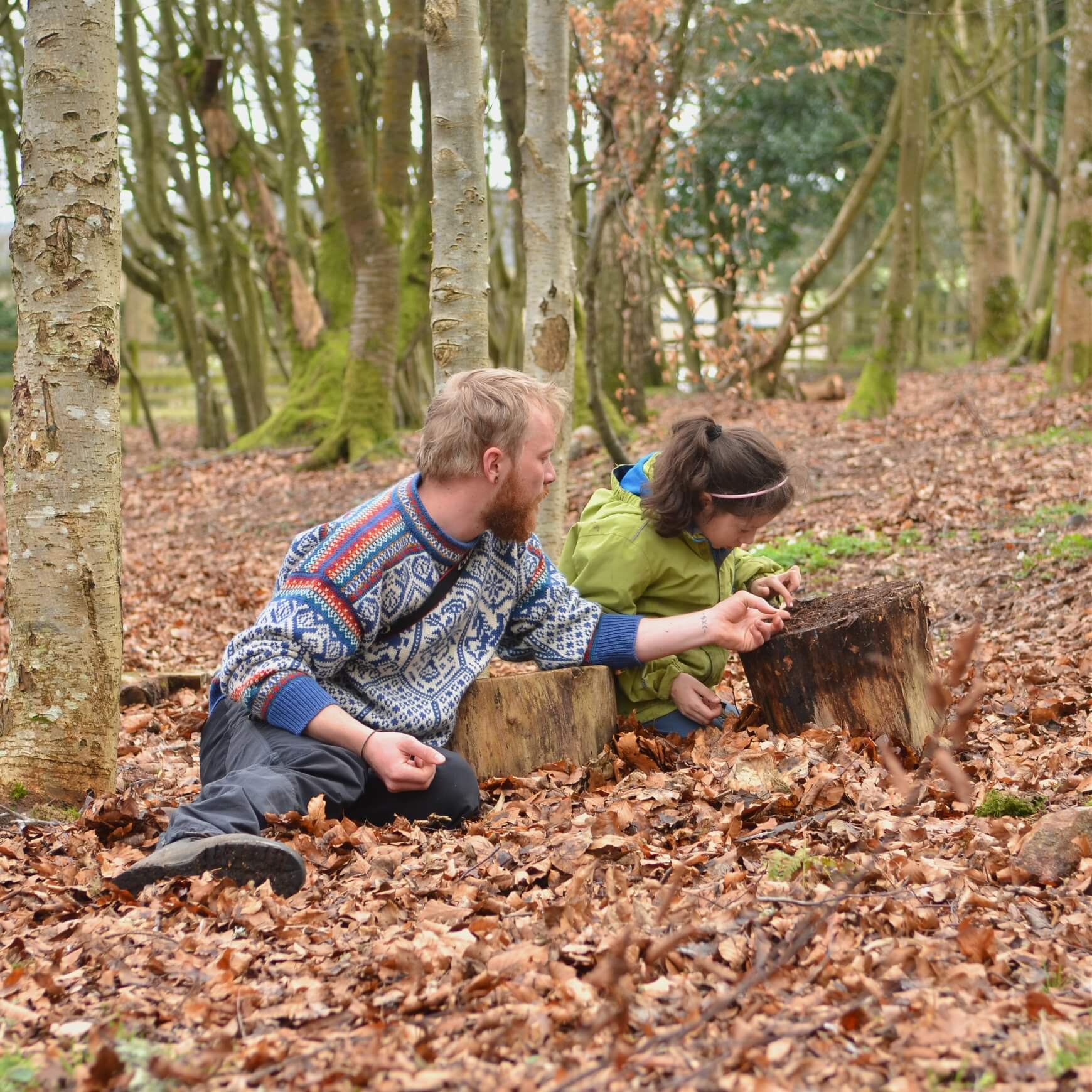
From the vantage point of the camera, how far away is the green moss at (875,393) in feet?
45.2

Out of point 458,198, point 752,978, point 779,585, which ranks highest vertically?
point 458,198

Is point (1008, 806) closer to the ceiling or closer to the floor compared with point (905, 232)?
closer to the floor

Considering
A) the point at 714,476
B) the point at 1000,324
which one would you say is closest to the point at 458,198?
the point at 714,476

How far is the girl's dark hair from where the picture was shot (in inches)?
173

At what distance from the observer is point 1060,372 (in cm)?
1258

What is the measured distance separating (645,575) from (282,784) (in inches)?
65.5

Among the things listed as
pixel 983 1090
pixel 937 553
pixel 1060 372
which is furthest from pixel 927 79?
pixel 983 1090

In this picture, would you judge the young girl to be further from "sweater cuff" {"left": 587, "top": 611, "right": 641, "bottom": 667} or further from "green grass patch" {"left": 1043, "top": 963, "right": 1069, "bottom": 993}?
"green grass patch" {"left": 1043, "top": 963, "right": 1069, "bottom": 993}

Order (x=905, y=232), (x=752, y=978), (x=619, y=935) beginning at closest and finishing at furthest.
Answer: (x=752, y=978) < (x=619, y=935) < (x=905, y=232)

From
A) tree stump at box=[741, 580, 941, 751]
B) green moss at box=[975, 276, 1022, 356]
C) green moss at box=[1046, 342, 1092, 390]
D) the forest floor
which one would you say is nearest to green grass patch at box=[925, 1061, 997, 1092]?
the forest floor

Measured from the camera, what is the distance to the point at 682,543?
463 cm

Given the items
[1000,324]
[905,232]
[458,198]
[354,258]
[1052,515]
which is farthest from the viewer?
[1000,324]

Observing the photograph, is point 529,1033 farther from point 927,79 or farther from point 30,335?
point 927,79

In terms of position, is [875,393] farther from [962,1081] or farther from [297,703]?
[962,1081]
